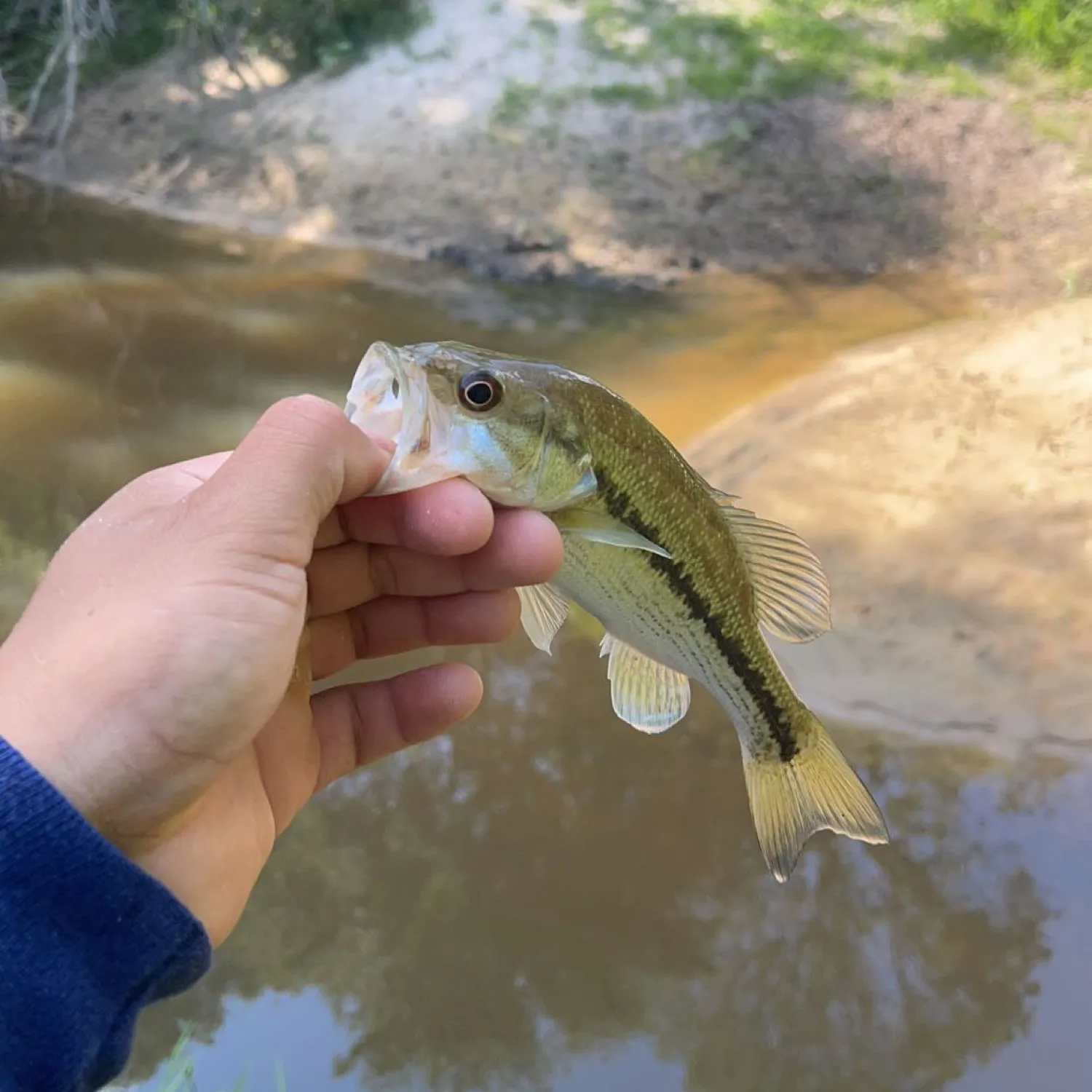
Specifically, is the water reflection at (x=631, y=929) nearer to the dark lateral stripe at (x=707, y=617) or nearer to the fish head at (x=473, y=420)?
the dark lateral stripe at (x=707, y=617)

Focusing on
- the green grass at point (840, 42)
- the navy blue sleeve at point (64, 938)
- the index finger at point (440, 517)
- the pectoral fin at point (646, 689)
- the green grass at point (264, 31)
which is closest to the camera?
the navy blue sleeve at point (64, 938)

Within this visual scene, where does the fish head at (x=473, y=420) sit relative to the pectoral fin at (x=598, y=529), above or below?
above

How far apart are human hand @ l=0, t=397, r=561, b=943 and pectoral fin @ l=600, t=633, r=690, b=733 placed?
0.45 metres

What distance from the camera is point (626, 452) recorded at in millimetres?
1805

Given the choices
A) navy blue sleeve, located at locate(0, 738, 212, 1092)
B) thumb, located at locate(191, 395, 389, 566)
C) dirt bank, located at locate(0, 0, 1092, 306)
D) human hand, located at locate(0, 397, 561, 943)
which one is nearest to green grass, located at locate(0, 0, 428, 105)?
dirt bank, located at locate(0, 0, 1092, 306)

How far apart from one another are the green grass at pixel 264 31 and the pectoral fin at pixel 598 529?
10.2 meters

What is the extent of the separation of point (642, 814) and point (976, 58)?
931cm

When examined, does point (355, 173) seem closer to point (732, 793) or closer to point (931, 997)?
point (732, 793)

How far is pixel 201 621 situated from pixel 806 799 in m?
1.41

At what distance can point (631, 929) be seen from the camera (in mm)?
3523

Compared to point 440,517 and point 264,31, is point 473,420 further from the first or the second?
point 264,31

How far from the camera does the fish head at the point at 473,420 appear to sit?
1.62 meters

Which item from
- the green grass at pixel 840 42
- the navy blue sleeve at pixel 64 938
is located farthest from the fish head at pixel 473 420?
the green grass at pixel 840 42

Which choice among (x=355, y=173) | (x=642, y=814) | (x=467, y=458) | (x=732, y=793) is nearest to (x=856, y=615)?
(x=732, y=793)
